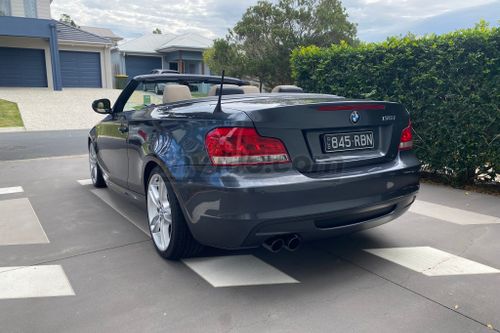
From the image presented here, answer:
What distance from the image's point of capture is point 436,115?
572 centimetres

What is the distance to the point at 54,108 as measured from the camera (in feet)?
61.8

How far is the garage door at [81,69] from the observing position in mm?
27941

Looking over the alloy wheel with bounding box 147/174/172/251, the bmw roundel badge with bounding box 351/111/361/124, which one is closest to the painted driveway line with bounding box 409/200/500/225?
the bmw roundel badge with bounding box 351/111/361/124

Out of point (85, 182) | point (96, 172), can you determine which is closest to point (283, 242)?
point (96, 172)

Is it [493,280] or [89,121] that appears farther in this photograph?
[89,121]

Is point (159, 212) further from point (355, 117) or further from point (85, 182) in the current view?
point (85, 182)

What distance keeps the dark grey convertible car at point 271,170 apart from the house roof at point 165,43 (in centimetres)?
3088

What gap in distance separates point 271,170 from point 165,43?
115 feet

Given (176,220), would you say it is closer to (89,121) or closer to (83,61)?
(89,121)

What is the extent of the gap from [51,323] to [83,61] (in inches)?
1148

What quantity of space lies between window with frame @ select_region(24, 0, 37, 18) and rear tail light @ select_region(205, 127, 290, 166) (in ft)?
94.9

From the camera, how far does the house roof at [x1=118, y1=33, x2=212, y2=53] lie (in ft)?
108

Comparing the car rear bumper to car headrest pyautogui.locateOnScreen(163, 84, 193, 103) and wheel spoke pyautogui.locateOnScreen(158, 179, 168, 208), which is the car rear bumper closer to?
wheel spoke pyautogui.locateOnScreen(158, 179, 168, 208)

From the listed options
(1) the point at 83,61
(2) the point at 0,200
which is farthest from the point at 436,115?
(1) the point at 83,61
